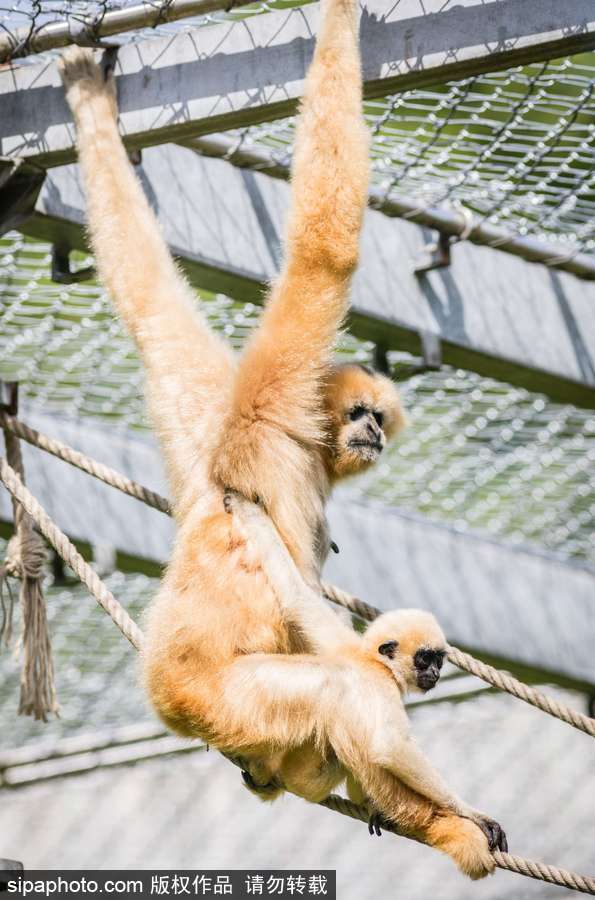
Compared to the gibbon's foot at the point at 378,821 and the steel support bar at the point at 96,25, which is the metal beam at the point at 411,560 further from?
the gibbon's foot at the point at 378,821

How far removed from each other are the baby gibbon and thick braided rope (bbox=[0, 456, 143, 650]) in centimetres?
63

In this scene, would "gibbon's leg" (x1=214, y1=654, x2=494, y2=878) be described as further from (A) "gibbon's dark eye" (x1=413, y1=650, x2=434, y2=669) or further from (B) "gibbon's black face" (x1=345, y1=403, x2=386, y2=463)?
(B) "gibbon's black face" (x1=345, y1=403, x2=386, y2=463)

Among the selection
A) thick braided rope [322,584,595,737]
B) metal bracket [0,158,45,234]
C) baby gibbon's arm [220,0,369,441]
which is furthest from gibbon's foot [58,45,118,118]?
thick braided rope [322,584,595,737]

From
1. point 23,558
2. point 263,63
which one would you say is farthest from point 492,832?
point 263,63

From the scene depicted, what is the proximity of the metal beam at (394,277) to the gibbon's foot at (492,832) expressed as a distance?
237 cm

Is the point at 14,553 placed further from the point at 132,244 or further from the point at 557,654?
the point at 557,654

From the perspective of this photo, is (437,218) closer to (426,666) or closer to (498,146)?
(498,146)

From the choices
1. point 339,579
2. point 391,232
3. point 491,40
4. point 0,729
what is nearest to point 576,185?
point 391,232

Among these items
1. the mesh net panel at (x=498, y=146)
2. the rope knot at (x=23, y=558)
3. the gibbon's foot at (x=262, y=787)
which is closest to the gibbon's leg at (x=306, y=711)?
the gibbon's foot at (x=262, y=787)

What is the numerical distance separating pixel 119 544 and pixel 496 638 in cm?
229

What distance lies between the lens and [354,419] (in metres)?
4.05

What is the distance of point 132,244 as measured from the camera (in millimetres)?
4250

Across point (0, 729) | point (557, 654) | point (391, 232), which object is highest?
point (391, 232)

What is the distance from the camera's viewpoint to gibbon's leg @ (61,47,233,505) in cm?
408
